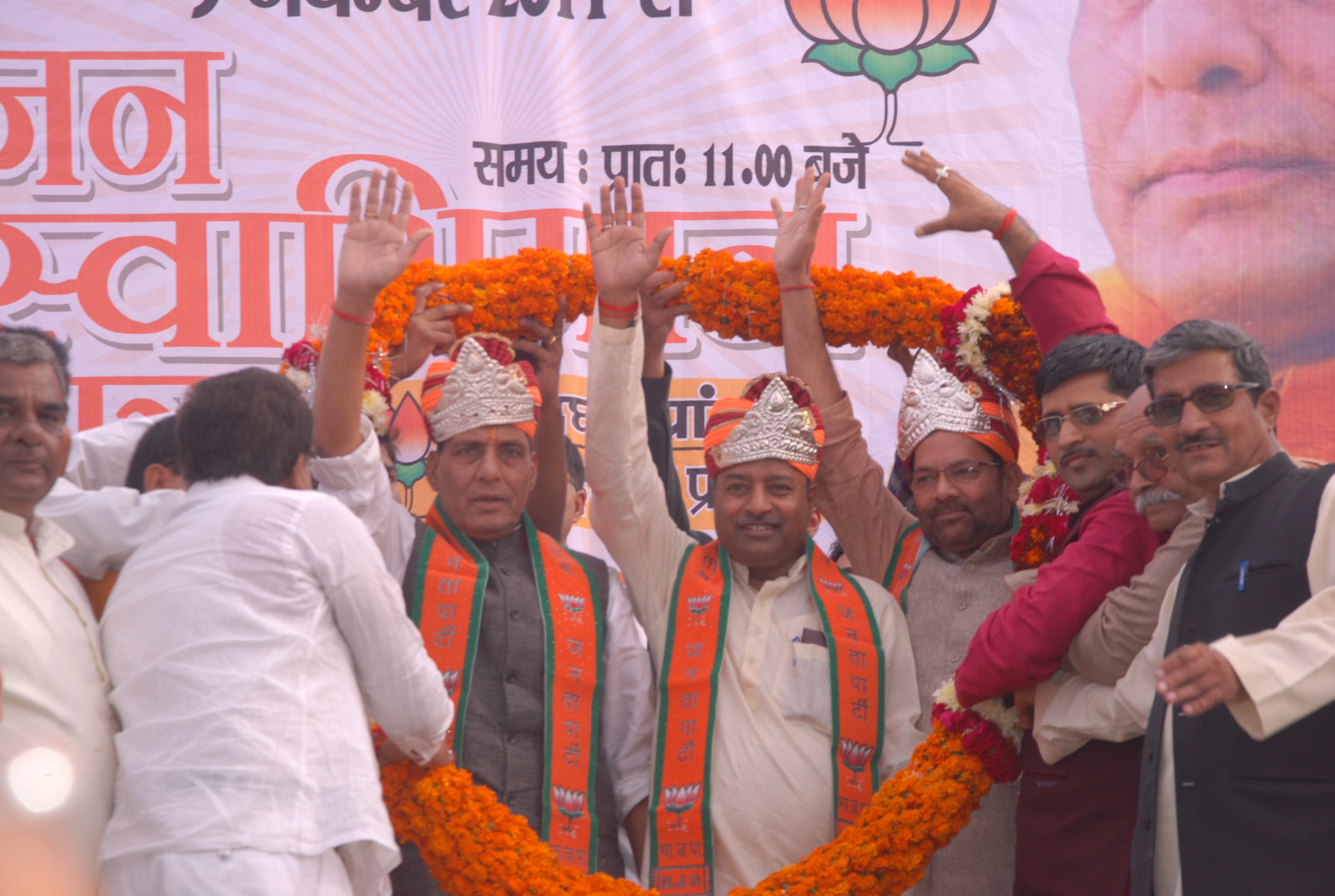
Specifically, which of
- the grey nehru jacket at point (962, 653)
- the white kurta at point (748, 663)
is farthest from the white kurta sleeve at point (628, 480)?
the grey nehru jacket at point (962, 653)

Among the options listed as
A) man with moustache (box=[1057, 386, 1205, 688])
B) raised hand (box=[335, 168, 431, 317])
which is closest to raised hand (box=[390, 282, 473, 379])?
raised hand (box=[335, 168, 431, 317])

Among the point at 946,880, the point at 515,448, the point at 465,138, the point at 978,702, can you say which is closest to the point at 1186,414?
the point at 978,702

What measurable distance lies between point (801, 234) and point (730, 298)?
0.95ft

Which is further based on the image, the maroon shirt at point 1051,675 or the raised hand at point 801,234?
the raised hand at point 801,234

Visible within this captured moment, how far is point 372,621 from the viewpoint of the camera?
2.52 metres

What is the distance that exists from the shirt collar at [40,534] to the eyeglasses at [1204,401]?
7.53 feet

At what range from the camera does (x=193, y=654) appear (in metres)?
2.36

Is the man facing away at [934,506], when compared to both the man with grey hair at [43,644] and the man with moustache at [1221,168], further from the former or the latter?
the man with grey hair at [43,644]

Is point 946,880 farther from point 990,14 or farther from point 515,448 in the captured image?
point 990,14

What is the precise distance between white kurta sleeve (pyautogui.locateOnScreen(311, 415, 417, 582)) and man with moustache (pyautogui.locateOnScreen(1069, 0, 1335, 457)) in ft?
9.83

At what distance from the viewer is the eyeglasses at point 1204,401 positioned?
2.57m

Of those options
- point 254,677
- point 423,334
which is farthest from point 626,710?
point 254,677

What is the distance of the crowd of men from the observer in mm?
2338

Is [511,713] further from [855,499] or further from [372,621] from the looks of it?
[855,499]
